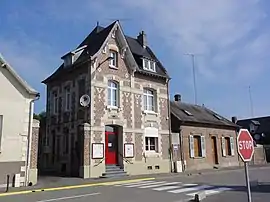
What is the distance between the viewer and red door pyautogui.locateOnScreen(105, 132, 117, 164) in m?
21.0

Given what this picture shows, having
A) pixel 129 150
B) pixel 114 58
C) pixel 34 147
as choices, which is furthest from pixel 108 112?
pixel 34 147

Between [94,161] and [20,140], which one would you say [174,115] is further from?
[20,140]

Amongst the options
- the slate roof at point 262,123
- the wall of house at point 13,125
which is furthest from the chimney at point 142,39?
the slate roof at point 262,123

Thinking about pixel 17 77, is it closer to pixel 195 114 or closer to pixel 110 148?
pixel 110 148

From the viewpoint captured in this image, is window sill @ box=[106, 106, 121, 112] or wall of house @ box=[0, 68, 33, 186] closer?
wall of house @ box=[0, 68, 33, 186]

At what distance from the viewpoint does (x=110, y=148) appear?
21.3 meters

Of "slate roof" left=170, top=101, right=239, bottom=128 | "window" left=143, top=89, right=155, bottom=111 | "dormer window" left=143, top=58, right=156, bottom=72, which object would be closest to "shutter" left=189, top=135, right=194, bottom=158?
"slate roof" left=170, top=101, right=239, bottom=128

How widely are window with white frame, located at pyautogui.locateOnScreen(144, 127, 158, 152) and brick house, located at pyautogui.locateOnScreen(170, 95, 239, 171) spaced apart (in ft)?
9.20

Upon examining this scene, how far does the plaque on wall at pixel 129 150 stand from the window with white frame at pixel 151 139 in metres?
1.64

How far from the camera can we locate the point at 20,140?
51.6 ft

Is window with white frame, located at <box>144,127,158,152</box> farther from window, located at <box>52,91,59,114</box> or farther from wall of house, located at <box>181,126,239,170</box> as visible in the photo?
window, located at <box>52,91,59,114</box>

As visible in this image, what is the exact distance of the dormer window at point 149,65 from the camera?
967 inches

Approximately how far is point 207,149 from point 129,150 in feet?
33.6

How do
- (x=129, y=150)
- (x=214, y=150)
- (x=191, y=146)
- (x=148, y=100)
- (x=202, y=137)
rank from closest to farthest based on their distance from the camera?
(x=129, y=150) < (x=148, y=100) < (x=191, y=146) < (x=202, y=137) < (x=214, y=150)
